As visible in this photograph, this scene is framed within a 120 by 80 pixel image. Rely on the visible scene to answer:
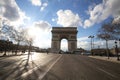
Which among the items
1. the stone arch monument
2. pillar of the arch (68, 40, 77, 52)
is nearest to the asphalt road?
pillar of the arch (68, 40, 77, 52)

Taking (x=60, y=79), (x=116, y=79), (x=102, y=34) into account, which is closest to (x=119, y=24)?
(x=102, y=34)

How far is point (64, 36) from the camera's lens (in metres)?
88.4

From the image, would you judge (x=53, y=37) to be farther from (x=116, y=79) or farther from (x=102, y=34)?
(x=116, y=79)

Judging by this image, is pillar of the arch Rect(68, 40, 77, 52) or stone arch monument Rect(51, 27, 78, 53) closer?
pillar of the arch Rect(68, 40, 77, 52)

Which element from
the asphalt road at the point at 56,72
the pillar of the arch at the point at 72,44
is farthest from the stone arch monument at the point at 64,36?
the asphalt road at the point at 56,72

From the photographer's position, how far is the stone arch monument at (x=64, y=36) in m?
85.9

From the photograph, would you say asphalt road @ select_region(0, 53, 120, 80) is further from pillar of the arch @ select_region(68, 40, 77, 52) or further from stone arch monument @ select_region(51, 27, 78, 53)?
stone arch monument @ select_region(51, 27, 78, 53)

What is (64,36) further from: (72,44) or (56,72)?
(56,72)

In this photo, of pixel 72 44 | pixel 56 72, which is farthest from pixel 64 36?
pixel 56 72

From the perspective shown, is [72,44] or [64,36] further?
[64,36]

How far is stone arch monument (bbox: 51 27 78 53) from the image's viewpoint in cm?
8588

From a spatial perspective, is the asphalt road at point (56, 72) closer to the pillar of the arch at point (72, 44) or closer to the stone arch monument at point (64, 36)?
the pillar of the arch at point (72, 44)

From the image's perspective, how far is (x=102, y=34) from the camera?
3712 cm

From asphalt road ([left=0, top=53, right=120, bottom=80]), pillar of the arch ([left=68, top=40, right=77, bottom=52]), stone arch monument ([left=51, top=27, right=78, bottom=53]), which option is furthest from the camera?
stone arch monument ([left=51, top=27, right=78, bottom=53])
